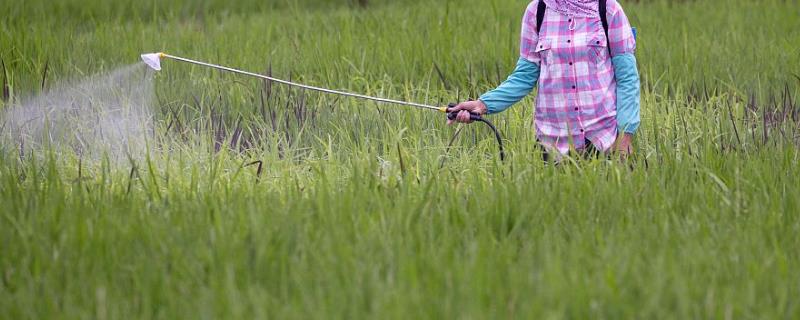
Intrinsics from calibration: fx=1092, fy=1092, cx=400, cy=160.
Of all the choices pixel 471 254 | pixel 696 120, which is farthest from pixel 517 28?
pixel 471 254

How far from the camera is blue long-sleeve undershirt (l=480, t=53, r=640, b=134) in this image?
3.59m

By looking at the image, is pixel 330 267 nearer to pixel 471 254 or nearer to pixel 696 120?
pixel 471 254

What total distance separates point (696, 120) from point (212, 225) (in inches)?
97.5

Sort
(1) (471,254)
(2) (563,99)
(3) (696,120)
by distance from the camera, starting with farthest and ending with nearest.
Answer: (3) (696,120), (2) (563,99), (1) (471,254)

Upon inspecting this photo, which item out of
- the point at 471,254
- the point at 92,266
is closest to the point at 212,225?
the point at 92,266

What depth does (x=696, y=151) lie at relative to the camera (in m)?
3.72

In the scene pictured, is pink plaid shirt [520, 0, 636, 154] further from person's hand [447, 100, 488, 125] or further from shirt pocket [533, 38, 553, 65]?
person's hand [447, 100, 488, 125]

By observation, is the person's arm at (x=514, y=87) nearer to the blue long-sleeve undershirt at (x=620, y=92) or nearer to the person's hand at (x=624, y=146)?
the blue long-sleeve undershirt at (x=620, y=92)

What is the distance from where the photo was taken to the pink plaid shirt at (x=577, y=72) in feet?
11.8

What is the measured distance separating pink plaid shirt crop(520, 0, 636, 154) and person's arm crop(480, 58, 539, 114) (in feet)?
0.15

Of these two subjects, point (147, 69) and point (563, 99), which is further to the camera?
point (147, 69)

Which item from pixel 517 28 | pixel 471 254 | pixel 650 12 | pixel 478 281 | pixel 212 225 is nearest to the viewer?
pixel 478 281

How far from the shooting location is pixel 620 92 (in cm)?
362

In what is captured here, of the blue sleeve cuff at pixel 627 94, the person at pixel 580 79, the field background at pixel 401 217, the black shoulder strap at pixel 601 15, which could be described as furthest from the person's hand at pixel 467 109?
the blue sleeve cuff at pixel 627 94
